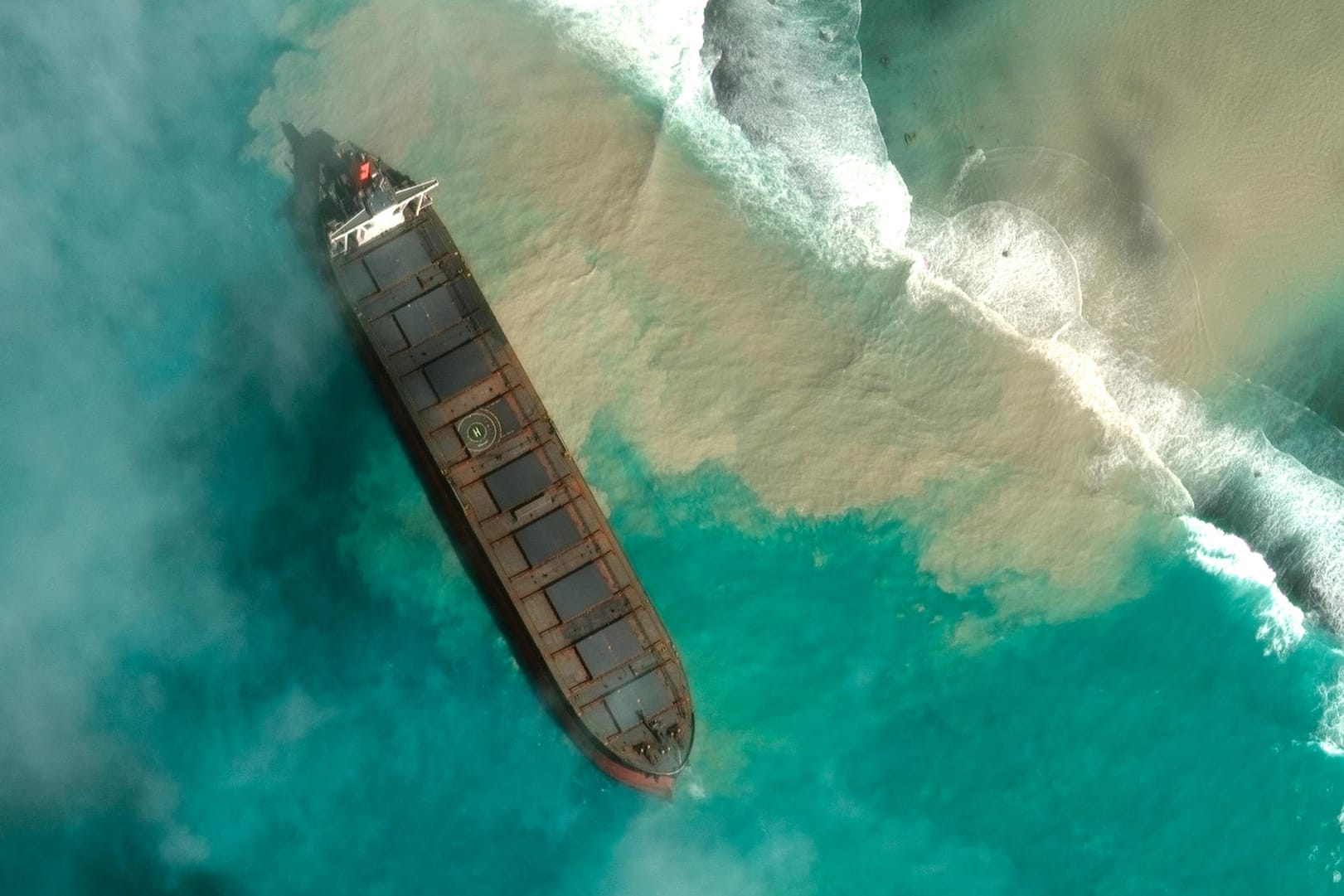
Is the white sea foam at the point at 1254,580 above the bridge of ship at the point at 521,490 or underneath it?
underneath

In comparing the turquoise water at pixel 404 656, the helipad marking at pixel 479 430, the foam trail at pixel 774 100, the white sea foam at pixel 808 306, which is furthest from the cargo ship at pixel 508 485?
the foam trail at pixel 774 100

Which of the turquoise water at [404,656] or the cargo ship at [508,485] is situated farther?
the turquoise water at [404,656]

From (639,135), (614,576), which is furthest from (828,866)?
(639,135)

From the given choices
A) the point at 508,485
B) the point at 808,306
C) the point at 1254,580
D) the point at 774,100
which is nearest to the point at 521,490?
the point at 508,485

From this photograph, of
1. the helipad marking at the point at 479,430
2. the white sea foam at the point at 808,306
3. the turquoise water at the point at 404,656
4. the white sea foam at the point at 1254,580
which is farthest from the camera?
the white sea foam at the point at 1254,580

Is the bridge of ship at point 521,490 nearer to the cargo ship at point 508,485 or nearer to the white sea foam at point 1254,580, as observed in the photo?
the cargo ship at point 508,485

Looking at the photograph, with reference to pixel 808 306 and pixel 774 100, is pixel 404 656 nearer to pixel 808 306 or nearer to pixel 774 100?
pixel 808 306

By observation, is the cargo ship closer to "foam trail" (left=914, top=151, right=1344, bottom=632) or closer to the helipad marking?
the helipad marking
